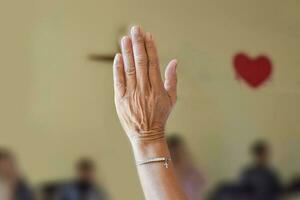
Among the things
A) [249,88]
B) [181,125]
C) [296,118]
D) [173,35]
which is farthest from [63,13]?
[296,118]

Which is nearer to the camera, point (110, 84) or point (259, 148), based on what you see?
point (110, 84)

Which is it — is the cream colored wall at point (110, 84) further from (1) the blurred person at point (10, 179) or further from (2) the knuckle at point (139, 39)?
(2) the knuckle at point (139, 39)

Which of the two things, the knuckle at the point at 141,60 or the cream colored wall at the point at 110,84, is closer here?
the knuckle at the point at 141,60

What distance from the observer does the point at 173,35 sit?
1.08 m

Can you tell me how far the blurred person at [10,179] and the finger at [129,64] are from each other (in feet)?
1.15

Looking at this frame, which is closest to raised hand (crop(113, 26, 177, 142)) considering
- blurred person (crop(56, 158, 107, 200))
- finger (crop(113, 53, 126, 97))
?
finger (crop(113, 53, 126, 97))

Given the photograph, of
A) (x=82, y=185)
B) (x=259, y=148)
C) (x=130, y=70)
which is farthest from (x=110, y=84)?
(x=259, y=148)

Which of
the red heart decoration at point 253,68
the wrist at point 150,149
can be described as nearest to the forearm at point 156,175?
the wrist at point 150,149

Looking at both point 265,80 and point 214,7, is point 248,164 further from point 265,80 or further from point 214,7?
point 214,7

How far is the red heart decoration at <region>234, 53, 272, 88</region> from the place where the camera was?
117 cm

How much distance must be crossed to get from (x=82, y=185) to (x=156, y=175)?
1.13 ft

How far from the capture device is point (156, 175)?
65cm

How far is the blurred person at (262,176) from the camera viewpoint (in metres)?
1.19

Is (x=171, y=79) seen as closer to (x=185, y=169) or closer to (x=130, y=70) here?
(x=130, y=70)
